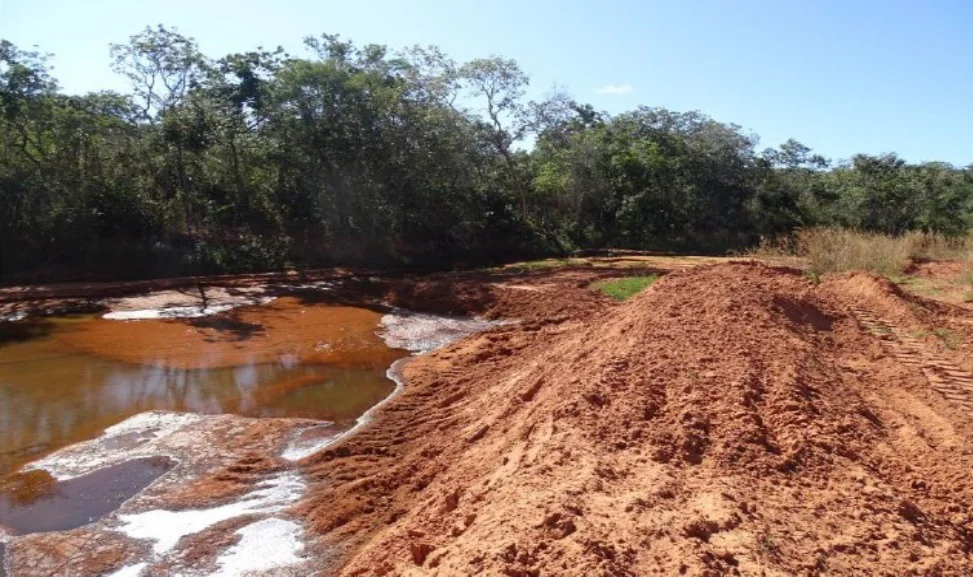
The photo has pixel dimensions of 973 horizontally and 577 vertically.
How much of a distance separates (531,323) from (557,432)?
8.54 m

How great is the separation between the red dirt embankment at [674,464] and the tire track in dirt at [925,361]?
0.40ft

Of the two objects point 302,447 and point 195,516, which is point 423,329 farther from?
point 195,516

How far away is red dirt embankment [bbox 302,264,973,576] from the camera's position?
378 cm

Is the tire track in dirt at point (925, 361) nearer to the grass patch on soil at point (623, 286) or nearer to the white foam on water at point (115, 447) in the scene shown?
the grass patch on soil at point (623, 286)

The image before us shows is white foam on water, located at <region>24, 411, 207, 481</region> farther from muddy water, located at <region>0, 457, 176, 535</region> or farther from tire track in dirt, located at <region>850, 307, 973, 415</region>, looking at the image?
tire track in dirt, located at <region>850, 307, 973, 415</region>

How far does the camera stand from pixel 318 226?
22.9 metres

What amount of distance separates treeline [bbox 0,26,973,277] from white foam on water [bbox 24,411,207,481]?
12.4 m

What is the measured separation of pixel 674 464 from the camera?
479 centimetres

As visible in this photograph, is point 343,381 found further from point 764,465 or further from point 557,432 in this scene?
point 764,465

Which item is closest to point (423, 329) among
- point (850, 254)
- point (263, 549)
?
point (263, 549)

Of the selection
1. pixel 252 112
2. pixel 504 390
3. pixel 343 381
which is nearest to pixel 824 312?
pixel 504 390

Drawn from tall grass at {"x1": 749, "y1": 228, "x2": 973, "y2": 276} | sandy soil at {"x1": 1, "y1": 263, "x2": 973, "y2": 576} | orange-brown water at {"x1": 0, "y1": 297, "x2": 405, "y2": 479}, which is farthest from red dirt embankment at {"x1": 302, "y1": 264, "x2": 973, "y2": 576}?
tall grass at {"x1": 749, "y1": 228, "x2": 973, "y2": 276}

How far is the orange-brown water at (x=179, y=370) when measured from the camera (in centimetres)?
884

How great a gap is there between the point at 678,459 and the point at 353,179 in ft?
60.1
